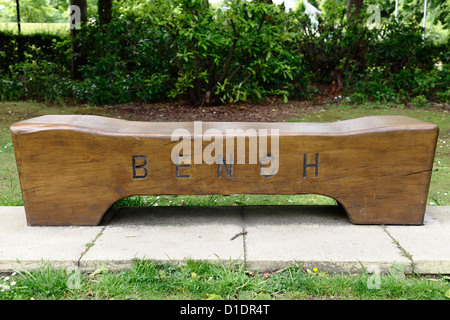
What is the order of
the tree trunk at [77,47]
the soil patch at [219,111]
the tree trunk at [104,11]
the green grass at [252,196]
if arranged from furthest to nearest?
the tree trunk at [77,47], the tree trunk at [104,11], the soil patch at [219,111], the green grass at [252,196]

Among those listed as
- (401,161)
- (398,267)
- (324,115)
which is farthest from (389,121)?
(324,115)

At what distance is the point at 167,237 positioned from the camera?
3006 millimetres

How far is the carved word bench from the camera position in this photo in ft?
9.90

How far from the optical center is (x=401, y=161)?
3057mm

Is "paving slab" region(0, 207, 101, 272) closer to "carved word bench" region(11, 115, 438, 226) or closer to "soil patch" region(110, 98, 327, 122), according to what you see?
"carved word bench" region(11, 115, 438, 226)

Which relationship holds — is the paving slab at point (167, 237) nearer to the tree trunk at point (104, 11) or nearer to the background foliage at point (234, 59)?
the background foliage at point (234, 59)

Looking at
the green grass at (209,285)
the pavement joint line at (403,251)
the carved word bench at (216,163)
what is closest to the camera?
the green grass at (209,285)

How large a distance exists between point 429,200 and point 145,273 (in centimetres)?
291

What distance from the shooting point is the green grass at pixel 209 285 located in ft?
8.02

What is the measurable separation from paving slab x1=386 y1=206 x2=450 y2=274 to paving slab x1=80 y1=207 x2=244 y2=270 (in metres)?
1.06

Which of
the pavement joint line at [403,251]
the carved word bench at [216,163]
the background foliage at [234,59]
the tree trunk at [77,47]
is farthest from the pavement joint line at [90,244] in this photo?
the tree trunk at [77,47]

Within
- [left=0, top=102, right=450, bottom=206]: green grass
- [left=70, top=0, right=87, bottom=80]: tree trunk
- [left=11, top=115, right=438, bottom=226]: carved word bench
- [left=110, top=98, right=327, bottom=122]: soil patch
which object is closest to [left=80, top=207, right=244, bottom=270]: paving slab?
[left=11, top=115, right=438, bottom=226]: carved word bench

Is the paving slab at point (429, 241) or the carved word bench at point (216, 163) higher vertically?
the carved word bench at point (216, 163)
